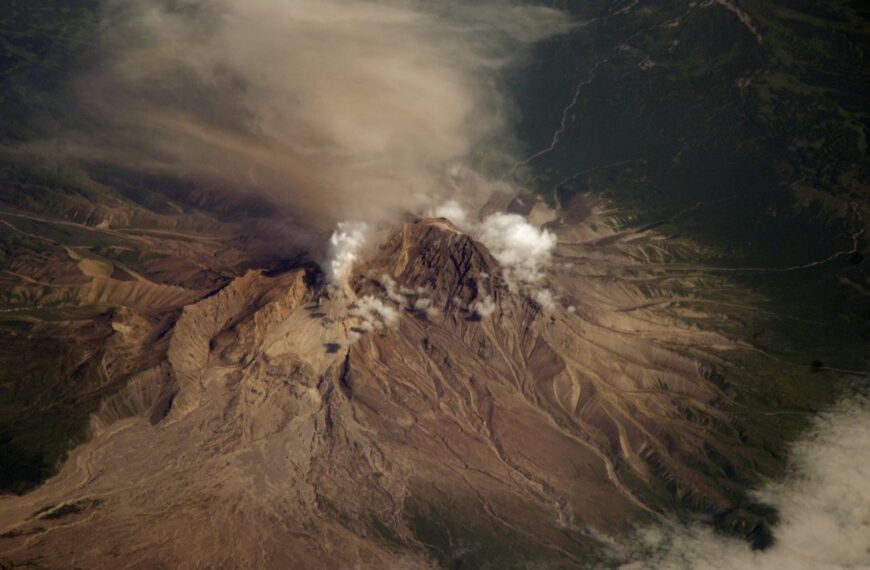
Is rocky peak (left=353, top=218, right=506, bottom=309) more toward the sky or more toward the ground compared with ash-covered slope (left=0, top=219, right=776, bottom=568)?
more toward the sky

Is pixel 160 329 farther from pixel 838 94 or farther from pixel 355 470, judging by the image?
pixel 838 94

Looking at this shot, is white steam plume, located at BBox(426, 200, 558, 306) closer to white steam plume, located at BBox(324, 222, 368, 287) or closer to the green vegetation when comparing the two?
white steam plume, located at BBox(324, 222, 368, 287)

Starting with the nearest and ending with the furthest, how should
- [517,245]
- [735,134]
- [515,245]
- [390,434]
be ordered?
[390,434] < [515,245] < [517,245] < [735,134]

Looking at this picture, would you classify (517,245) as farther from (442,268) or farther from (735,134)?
(735,134)

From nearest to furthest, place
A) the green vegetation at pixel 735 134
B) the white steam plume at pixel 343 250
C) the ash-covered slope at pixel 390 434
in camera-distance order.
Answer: the ash-covered slope at pixel 390 434, the white steam plume at pixel 343 250, the green vegetation at pixel 735 134

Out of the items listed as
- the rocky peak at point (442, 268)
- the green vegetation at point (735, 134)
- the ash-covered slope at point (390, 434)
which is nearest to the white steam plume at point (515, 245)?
the rocky peak at point (442, 268)

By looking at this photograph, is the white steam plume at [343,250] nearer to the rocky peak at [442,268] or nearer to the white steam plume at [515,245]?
the rocky peak at [442,268]

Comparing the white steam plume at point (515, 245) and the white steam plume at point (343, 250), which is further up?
the white steam plume at point (343, 250)

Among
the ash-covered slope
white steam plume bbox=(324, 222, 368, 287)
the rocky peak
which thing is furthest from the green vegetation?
white steam plume bbox=(324, 222, 368, 287)

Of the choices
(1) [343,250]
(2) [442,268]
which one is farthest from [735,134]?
(1) [343,250]
